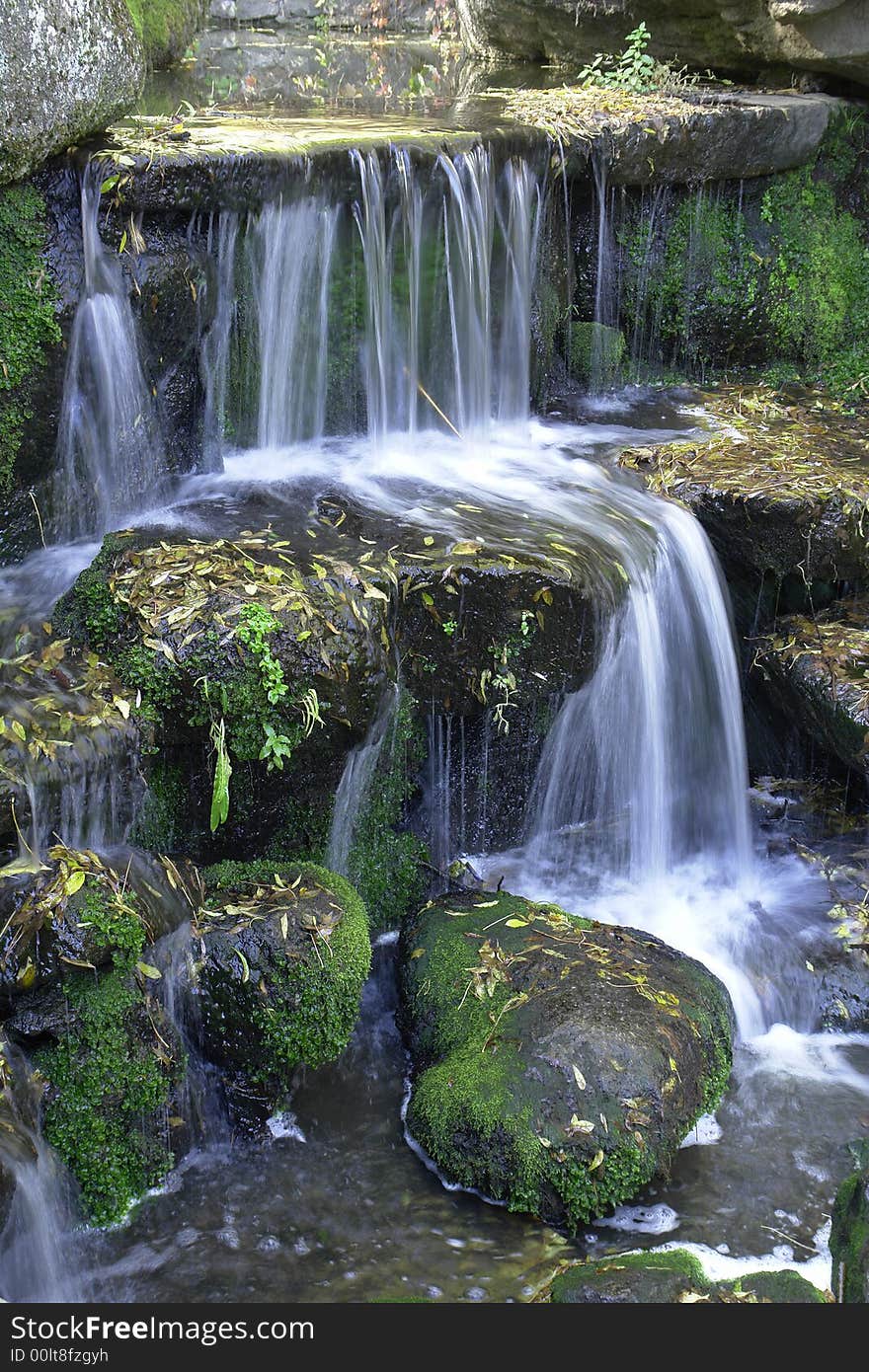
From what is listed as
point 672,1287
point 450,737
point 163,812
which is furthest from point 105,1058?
point 450,737

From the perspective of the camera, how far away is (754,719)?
296 inches

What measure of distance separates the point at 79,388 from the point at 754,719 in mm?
4136

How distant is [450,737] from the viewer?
6.54m

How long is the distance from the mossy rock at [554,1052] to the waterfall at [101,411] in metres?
2.73

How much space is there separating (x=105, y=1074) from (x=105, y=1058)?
0.19 ft

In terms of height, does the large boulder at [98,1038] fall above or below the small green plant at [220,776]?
below

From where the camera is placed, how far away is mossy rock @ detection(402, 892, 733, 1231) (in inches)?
192

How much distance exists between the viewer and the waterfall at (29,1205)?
432 cm

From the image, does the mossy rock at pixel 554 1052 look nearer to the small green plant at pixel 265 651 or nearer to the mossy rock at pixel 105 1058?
the mossy rock at pixel 105 1058

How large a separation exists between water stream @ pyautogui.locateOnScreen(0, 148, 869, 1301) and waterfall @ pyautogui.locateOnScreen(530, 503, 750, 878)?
1 cm

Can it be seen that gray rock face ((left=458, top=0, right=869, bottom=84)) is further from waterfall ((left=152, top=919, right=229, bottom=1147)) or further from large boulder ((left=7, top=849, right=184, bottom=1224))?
large boulder ((left=7, top=849, right=184, bottom=1224))

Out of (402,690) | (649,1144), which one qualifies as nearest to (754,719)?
(402,690)

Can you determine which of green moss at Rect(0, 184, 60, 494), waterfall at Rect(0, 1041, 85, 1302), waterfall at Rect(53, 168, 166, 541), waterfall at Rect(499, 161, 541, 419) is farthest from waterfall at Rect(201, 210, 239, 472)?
waterfall at Rect(0, 1041, 85, 1302)

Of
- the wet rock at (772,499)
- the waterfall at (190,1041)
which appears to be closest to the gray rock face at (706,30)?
the wet rock at (772,499)
